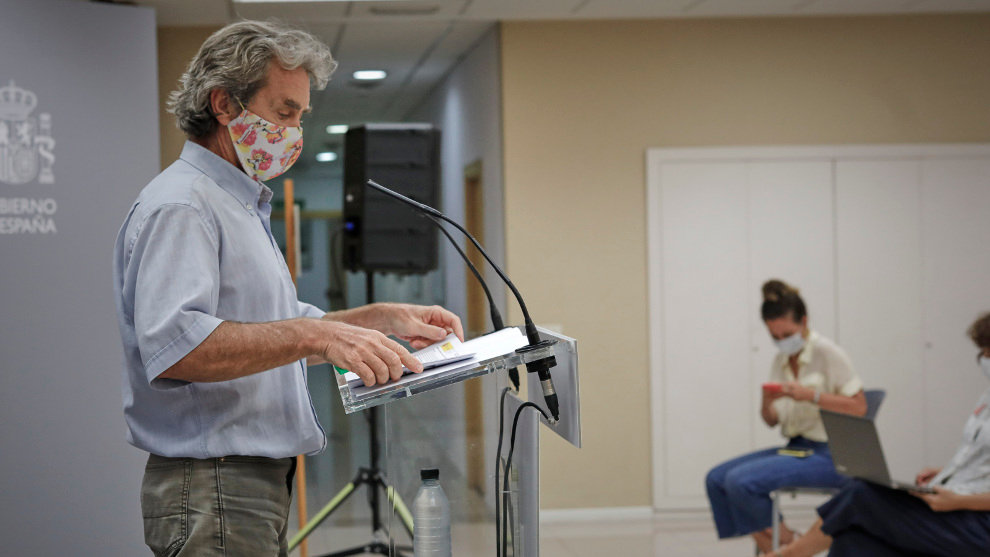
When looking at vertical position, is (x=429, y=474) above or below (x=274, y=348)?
below

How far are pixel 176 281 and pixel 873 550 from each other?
9.29 ft

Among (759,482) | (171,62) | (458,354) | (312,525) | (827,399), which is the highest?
Result: (171,62)

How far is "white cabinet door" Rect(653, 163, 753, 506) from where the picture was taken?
18.7 feet

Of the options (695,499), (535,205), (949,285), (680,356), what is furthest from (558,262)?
(949,285)

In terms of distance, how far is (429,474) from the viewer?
4.89 ft

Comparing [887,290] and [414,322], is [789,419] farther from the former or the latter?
[414,322]

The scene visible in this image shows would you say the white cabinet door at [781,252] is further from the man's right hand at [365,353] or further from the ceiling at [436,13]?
the man's right hand at [365,353]

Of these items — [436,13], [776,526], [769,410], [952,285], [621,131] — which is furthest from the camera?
[952,285]

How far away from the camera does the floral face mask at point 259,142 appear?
1589mm

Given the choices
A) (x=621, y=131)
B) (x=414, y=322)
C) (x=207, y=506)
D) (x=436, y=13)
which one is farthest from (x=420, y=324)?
(x=621, y=131)

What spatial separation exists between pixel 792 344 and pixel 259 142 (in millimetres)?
3272

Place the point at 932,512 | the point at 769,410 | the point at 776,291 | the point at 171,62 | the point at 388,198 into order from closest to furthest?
the point at 932,512 < the point at 769,410 < the point at 776,291 < the point at 388,198 < the point at 171,62

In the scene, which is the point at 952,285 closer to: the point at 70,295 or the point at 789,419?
the point at 789,419

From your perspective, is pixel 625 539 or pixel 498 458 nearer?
pixel 498 458
